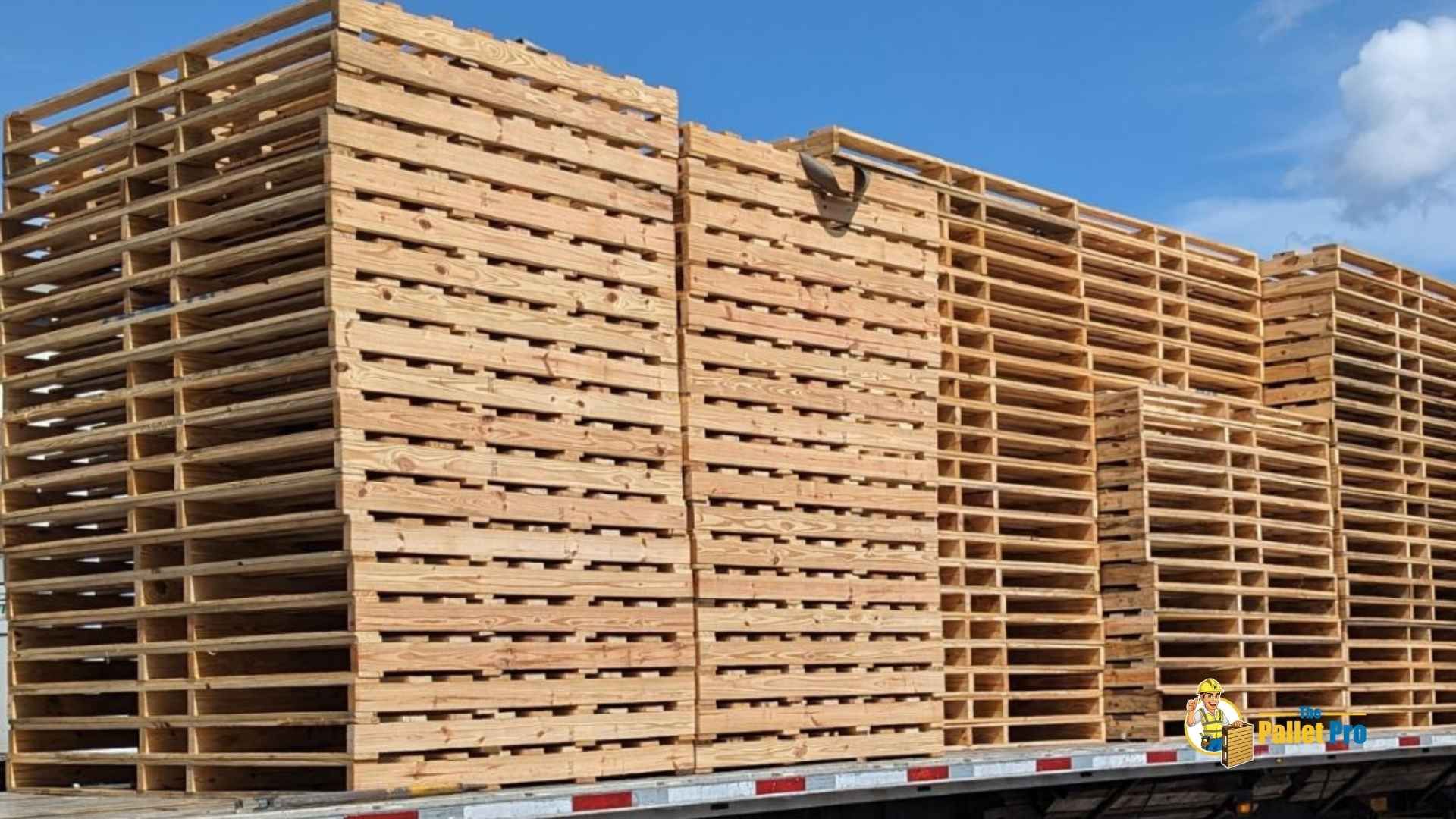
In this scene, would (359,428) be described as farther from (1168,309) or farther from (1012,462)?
(1168,309)

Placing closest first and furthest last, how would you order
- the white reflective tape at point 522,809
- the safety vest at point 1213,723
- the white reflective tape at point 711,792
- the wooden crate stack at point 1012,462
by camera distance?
1. the white reflective tape at point 522,809
2. the white reflective tape at point 711,792
3. the wooden crate stack at point 1012,462
4. the safety vest at point 1213,723

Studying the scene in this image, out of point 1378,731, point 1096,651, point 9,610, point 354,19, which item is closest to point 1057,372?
point 1096,651

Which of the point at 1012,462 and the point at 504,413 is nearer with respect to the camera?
the point at 504,413

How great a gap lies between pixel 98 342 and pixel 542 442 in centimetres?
265

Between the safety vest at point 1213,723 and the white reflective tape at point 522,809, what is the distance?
561 centimetres

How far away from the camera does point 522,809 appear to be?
738 cm

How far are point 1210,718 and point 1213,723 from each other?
5 cm

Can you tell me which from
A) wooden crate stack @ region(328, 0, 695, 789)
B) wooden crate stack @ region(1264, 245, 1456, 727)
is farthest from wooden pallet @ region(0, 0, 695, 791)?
wooden crate stack @ region(1264, 245, 1456, 727)

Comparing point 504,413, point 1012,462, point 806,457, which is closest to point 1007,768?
point 806,457

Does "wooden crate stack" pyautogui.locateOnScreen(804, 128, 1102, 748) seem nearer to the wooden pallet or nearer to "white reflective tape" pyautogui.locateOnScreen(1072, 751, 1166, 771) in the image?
"white reflective tape" pyautogui.locateOnScreen(1072, 751, 1166, 771)

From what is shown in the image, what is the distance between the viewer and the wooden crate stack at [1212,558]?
1204 centimetres

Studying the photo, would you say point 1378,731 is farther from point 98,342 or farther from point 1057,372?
point 98,342

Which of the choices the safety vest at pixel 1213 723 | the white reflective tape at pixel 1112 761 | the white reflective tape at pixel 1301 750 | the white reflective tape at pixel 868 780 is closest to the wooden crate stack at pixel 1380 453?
the white reflective tape at pixel 1301 750

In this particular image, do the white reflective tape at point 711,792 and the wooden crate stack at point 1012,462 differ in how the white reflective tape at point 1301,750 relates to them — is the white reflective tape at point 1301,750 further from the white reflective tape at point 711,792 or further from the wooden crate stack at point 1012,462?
the white reflective tape at point 711,792
